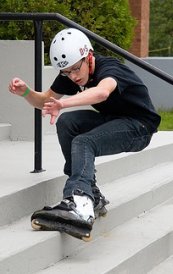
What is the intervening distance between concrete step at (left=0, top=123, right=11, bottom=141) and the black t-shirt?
1.98 m

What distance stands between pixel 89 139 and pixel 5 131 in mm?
2421

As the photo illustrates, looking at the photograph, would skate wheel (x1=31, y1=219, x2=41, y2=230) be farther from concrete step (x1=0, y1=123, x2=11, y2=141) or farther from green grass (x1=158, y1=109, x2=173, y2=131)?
green grass (x1=158, y1=109, x2=173, y2=131)

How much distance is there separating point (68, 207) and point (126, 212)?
107cm

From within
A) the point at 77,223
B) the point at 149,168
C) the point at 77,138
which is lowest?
the point at 149,168

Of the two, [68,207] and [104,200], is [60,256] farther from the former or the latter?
[104,200]

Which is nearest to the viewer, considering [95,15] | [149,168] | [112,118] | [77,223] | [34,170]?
[77,223]

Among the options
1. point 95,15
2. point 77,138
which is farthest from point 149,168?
point 95,15

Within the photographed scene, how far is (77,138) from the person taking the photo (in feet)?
15.9

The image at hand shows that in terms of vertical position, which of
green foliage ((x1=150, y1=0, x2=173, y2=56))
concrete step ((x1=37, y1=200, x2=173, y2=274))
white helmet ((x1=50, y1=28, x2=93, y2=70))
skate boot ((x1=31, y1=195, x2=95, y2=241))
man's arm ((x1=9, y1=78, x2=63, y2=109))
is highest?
white helmet ((x1=50, y1=28, x2=93, y2=70))

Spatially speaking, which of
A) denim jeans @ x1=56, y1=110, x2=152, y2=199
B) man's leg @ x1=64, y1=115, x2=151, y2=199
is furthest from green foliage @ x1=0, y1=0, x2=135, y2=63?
man's leg @ x1=64, y1=115, x2=151, y2=199

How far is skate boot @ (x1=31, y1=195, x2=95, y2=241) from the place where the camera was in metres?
4.63

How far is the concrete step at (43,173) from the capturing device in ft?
16.2

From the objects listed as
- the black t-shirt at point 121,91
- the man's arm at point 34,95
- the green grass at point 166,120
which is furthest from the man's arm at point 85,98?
the green grass at point 166,120

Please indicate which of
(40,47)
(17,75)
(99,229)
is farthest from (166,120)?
(99,229)
